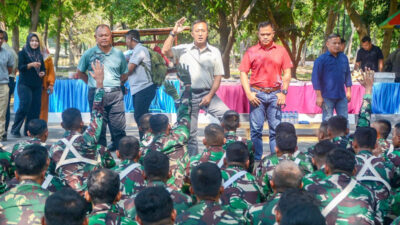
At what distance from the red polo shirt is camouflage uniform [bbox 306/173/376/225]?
348 centimetres

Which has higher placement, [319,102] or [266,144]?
[319,102]

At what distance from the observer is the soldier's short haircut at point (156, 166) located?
4.10 meters

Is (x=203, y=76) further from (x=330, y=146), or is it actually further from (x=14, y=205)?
(x=14, y=205)

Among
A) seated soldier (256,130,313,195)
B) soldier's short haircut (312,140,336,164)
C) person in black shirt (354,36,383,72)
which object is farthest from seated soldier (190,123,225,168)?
person in black shirt (354,36,383,72)

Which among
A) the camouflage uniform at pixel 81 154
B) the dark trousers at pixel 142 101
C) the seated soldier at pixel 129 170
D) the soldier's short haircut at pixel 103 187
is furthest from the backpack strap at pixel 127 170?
the dark trousers at pixel 142 101

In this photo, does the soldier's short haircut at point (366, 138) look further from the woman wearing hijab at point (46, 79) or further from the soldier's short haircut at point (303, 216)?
the woman wearing hijab at point (46, 79)

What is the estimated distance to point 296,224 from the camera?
2.63m

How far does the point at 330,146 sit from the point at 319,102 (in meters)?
2.96

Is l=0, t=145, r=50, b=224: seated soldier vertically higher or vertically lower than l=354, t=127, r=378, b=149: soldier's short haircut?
lower

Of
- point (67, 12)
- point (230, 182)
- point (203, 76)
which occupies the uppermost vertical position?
point (67, 12)

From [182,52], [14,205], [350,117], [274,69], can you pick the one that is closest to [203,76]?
[182,52]

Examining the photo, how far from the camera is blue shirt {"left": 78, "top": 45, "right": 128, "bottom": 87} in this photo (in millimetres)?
7164

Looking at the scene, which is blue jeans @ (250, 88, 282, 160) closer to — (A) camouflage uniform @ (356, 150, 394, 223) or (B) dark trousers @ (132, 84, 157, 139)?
(B) dark trousers @ (132, 84, 157, 139)

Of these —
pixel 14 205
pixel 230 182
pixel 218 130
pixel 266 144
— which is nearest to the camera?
pixel 14 205
